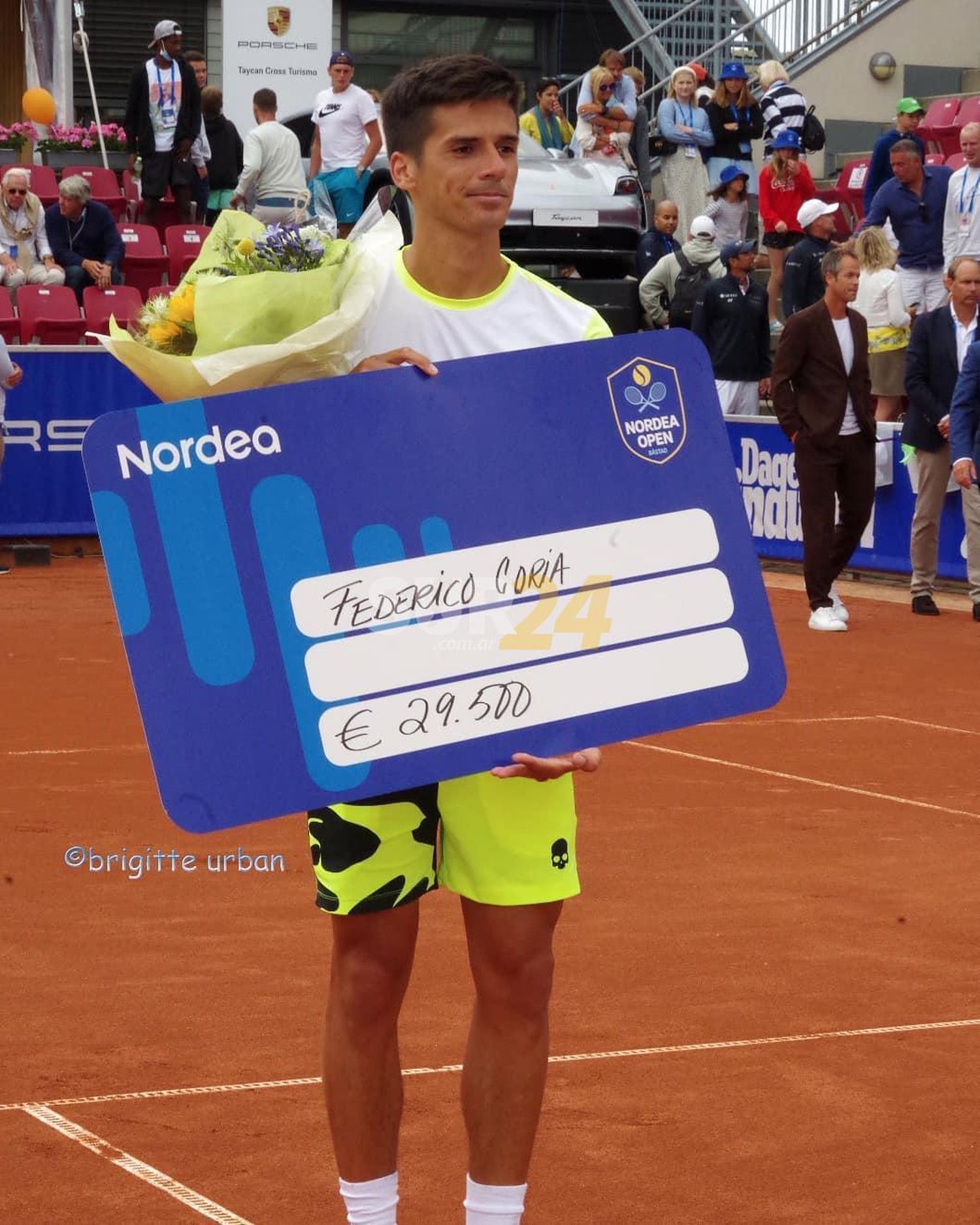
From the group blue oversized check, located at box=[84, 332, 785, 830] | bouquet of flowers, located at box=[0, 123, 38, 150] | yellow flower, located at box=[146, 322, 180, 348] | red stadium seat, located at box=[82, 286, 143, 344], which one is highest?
yellow flower, located at box=[146, 322, 180, 348]

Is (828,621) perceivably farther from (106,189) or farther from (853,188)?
(106,189)

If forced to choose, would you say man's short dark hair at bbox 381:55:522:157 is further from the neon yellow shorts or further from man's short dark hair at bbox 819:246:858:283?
man's short dark hair at bbox 819:246:858:283

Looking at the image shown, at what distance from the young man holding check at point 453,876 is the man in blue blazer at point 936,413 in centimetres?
1038

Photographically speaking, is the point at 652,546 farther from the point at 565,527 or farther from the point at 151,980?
the point at 151,980

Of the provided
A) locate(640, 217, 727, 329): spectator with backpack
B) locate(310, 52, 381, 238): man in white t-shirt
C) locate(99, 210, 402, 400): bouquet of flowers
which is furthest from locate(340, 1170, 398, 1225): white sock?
locate(310, 52, 381, 238): man in white t-shirt

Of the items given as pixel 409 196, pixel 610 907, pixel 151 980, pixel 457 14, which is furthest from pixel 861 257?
pixel 457 14

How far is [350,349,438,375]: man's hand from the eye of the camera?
3379mm

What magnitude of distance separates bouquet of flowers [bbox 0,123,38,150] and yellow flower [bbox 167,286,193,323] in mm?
19336

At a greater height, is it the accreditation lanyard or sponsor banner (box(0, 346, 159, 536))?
the accreditation lanyard

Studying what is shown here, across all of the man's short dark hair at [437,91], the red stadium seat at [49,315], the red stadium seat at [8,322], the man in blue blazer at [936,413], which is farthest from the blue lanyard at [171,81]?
the man's short dark hair at [437,91]

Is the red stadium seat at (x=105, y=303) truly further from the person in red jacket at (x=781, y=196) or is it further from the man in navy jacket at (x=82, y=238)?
the person in red jacket at (x=781, y=196)

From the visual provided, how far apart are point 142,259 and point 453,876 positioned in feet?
55.3

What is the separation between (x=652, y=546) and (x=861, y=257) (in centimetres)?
1301

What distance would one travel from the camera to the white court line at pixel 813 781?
7977mm
